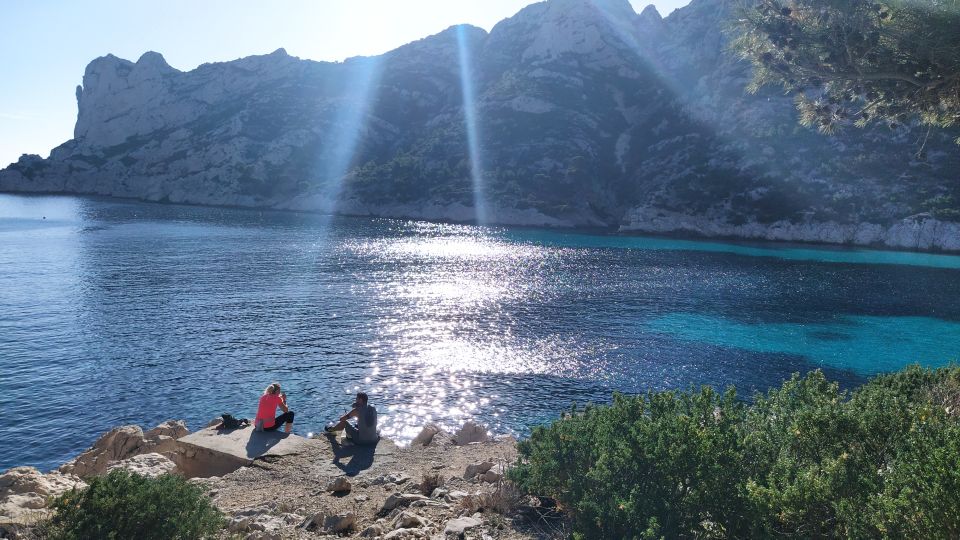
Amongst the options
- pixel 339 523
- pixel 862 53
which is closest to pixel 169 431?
pixel 339 523

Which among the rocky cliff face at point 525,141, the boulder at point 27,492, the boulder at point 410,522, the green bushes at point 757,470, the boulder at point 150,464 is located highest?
the rocky cliff face at point 525,141

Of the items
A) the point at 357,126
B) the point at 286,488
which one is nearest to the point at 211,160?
the point at 357,126

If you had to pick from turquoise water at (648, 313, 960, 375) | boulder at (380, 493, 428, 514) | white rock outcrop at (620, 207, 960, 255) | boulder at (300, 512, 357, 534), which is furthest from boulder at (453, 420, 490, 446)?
white rock outcrop at (620, 207, 960, 255)

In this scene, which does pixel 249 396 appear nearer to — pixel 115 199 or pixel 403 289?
pixel 403 289

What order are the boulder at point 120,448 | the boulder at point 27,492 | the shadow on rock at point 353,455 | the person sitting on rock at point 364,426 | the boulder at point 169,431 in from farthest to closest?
the boulder at point 169,431, the boulder at point 120,448, the person sitting on rock at point 364,426, the shadow on rock at point 353,455, the boulder at point 27,492

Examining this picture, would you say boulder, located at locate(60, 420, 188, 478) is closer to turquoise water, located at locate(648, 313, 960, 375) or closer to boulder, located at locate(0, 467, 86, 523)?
boulder, located at locate(0, 467, 86, 523)

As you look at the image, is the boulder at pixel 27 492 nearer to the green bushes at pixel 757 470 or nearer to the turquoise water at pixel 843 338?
the green bushes at pixel 757 470

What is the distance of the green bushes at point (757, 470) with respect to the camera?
580 centimetres

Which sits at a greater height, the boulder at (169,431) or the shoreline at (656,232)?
the shoreline at (656,232)

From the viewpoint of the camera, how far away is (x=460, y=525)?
9.30 meters

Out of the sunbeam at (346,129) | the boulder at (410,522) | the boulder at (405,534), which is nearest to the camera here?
the boulder at (405,534)

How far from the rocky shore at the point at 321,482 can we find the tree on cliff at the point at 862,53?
1399 cm

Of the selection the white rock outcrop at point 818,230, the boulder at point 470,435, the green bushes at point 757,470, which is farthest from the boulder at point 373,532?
the white rock outcrop at point 818,230

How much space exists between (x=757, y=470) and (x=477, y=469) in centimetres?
686
